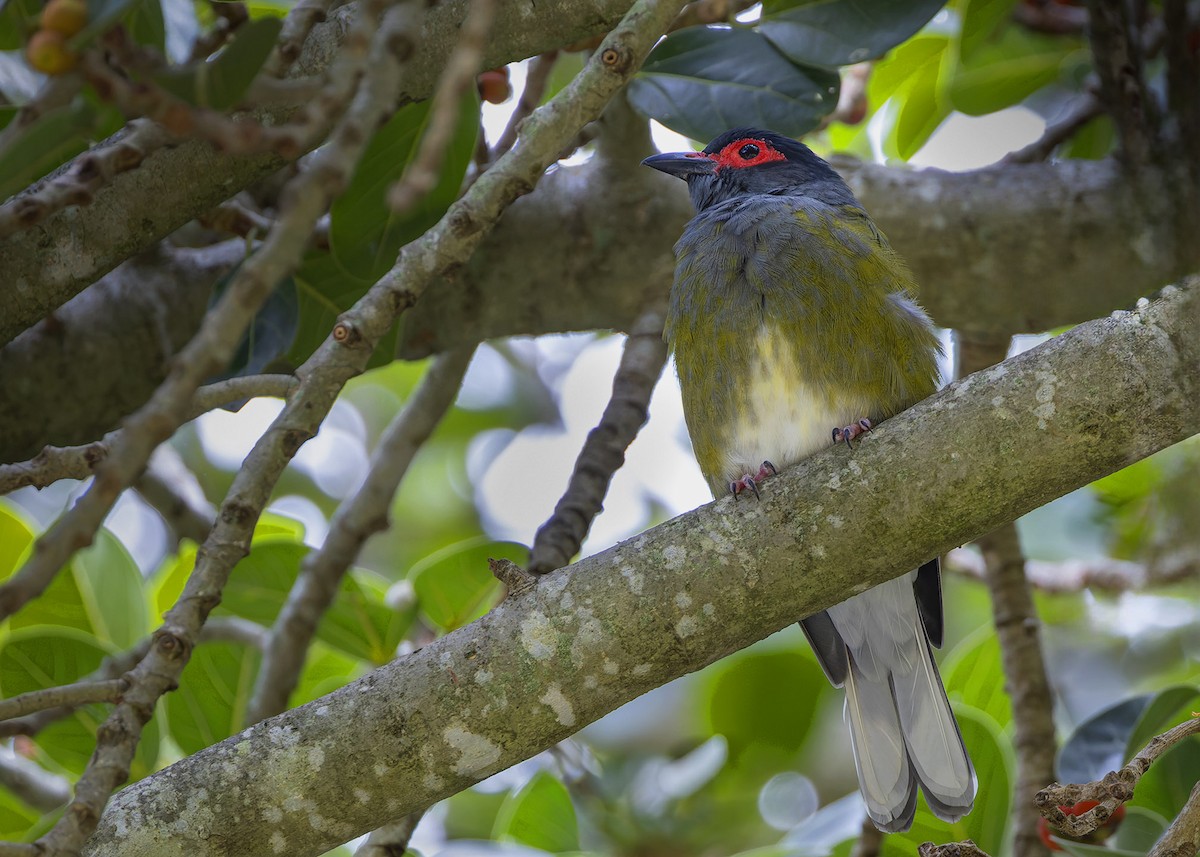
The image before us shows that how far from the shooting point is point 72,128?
153 centimetres

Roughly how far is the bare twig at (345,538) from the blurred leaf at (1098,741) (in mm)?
2042

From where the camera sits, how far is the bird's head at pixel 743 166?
11.2 ft

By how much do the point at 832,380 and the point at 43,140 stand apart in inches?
69.1

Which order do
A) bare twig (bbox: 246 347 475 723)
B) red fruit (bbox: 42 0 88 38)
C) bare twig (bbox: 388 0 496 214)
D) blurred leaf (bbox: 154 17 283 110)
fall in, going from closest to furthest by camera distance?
bare twig (bbox: 388 0 496 214) → red fruit (bbox: 42 0 88 38) → blurred leaf (bbox: 154 17 283 110) → bare twig (bbox: 246 347 475 723)

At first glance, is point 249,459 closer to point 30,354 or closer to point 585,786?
point 30,354

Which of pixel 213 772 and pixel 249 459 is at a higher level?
pixel 249 459

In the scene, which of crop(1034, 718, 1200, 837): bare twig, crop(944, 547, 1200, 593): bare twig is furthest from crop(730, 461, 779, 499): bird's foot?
crop(944, 547, 1200, 593): bare twig

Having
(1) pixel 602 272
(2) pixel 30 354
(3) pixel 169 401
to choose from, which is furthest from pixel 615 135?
(3) pixel 169 401

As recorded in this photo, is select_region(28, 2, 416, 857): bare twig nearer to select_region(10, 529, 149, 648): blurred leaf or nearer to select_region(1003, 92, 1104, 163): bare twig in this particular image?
select_region(10, 529, 149, 648): blurred leaf

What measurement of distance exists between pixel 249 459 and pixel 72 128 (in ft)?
2.48

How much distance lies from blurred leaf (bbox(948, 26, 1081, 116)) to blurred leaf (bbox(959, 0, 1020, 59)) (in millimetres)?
101

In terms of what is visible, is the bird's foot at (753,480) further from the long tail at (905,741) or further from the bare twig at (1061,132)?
the bare twig at (1061,132)

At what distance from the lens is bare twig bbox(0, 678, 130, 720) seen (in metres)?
1.70

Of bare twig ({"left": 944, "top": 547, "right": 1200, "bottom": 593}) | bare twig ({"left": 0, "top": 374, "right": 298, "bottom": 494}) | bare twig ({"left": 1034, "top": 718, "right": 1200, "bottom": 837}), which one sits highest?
bare twig ({"left": 0, "top": 374, "right": 298, "bottom": 494})
